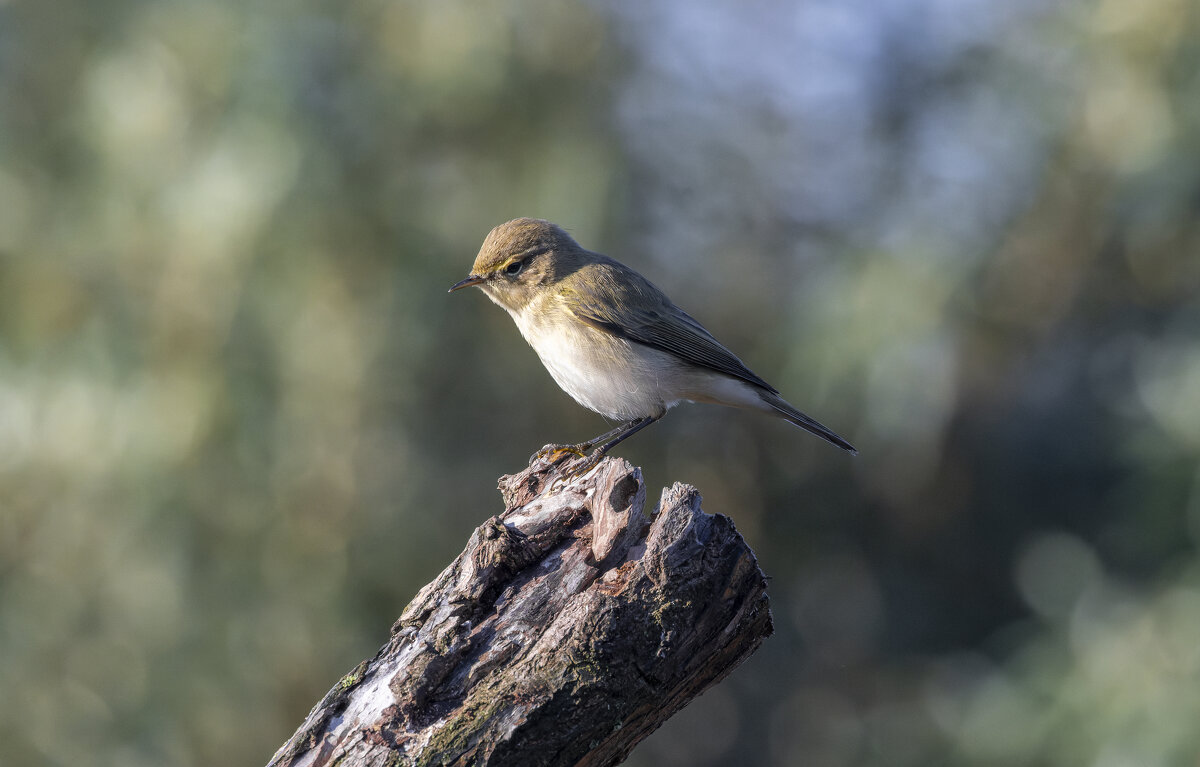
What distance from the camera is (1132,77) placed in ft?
24.3

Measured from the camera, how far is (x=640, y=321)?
15.5ft

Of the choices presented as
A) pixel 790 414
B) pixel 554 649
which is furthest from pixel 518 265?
pixel 554 649

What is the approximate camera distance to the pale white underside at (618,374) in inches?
181

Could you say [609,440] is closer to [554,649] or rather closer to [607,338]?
[607,338]

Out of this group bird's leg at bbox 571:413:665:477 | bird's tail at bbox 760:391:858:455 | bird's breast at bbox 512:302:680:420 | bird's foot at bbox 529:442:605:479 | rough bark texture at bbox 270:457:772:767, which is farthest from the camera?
bird's tail at bbox 760:391:858:455

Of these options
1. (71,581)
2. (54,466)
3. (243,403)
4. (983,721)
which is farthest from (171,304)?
(983,721)

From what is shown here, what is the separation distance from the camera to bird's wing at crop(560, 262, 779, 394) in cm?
465

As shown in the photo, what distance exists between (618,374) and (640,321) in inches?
12.0

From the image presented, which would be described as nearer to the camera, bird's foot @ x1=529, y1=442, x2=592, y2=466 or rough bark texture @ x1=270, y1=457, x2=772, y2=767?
rough bark texture @ x1=270, y1=457, x2=772, y2=767

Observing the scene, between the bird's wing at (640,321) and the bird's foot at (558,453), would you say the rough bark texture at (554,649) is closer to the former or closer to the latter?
the bird's foot at (558,453)

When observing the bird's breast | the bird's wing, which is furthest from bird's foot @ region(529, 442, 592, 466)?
the bird's wing

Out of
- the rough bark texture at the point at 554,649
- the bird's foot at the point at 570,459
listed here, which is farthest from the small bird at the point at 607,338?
the rough bark texture at the point at 554,649

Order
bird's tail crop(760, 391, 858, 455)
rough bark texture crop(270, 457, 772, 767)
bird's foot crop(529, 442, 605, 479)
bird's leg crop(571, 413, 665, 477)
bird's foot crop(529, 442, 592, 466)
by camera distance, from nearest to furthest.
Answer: rough bark texture crop(270, 457, 772, 767) → bird's foot crop(529, 442, 605, 479) → bird's leg crop(571, 413, 665, 477) → bird's foot crop(529, 442, 592, 466) → bird's tail crop(760, 391, 858, 455)

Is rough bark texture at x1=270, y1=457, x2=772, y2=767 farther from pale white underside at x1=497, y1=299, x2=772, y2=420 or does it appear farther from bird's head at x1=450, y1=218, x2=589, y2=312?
bird's head at x1=450, y1=218, x2=589, y2=312
